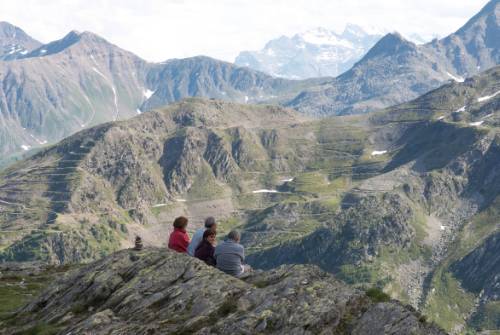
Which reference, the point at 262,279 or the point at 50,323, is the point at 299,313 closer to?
the point at 262,279

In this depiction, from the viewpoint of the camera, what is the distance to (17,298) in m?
73.9

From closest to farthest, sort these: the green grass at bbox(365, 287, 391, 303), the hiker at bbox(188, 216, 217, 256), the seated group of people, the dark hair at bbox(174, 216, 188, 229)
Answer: the green grass at bbox(365, 287, 391, 303) < the seated group of people < the hiker at bbox(188, 216, 217, 256) < the dark hair at bbox(174, 216, 188, 229)

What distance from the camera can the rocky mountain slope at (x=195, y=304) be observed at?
30062 mm

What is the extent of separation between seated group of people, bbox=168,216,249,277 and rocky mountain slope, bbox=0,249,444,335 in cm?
102

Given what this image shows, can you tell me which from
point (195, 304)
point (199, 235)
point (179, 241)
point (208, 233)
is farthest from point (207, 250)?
point (195, 304)

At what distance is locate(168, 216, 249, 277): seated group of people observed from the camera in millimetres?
39062

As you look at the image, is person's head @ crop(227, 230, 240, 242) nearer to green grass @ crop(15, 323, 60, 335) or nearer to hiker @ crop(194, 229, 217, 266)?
hiker @ crop(194, 229, 217, 266)

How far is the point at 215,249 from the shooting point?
40.3m

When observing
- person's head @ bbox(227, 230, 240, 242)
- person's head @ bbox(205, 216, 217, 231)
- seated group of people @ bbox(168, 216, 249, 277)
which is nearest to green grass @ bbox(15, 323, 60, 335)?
seated group of people @ bbox(168, 216, 249, 277)

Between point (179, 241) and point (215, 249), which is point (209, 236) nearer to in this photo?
point (215, 249)

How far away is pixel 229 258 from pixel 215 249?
1.28m

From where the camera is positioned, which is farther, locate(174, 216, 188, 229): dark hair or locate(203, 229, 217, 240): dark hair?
locate(174, 216, 188, 229): dark hair

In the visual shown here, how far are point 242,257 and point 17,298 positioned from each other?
4774 centimetres

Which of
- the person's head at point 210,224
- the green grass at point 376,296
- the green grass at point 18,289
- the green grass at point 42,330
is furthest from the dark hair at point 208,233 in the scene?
the green grass at point 18,289
